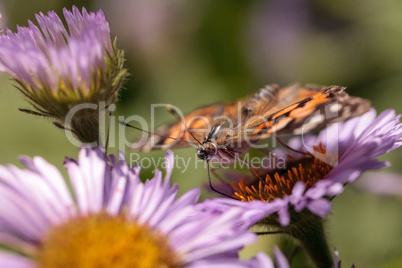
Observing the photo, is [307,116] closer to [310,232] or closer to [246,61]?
[310,232]

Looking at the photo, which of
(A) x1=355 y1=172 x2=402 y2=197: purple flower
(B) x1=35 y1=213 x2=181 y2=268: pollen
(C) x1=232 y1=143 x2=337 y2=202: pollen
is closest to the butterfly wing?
(C) x1=232 y1=143 x2=337 y2=202: pollen

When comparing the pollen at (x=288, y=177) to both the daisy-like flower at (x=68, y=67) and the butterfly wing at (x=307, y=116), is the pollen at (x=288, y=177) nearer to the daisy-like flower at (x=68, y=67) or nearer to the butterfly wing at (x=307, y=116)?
the butterfly wing at (x=307, y=116)

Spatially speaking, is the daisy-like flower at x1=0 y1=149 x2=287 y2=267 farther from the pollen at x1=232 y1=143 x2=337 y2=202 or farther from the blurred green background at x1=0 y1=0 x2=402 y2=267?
the blurred green background at x1=0 y1=0 x2=402 y2=267

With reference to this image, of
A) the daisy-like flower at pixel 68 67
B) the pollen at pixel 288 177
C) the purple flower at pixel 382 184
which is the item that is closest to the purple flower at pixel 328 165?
the pollen at pixel 288 177

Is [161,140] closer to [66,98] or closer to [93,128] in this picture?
[93,128]

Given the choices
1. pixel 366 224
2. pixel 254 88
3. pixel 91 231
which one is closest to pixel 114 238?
pixel 91 231
